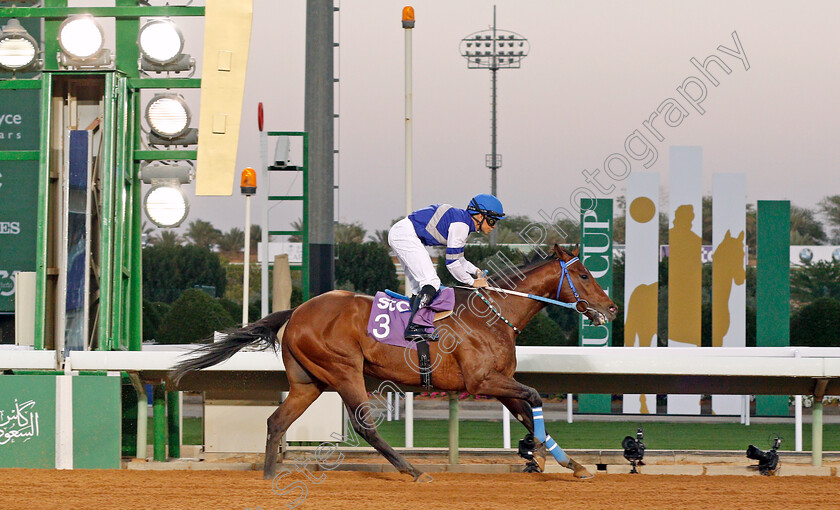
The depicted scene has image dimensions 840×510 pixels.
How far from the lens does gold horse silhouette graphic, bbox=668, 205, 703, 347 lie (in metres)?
12.7

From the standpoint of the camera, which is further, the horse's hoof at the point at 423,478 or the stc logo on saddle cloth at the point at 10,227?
the stc logo on saddle cloth at the point at 10,227

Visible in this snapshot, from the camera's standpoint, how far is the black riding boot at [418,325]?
5.56 meters

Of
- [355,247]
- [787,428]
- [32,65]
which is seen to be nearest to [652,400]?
[787,428]

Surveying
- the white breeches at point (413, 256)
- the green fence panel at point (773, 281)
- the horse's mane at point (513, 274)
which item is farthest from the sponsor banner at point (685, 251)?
the white breeches at point (413, 256)

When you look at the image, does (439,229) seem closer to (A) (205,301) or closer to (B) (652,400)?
(B) (652,400)

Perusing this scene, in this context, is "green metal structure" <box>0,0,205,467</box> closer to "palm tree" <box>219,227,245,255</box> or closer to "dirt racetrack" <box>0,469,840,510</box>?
"dirt racetrack" <box>0,469,840,510</box>

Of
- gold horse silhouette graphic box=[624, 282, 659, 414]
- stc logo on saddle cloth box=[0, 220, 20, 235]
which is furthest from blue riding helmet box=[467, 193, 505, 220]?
gold horse silhouette graphic box=[624, 282, 659, 414]

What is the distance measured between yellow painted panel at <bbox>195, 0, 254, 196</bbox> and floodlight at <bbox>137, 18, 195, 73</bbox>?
201mm

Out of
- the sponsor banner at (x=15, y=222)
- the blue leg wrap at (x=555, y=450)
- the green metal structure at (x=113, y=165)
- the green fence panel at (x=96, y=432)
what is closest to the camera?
the blue leg wrap at (x=555, y=450)

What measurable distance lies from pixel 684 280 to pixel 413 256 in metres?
7.94

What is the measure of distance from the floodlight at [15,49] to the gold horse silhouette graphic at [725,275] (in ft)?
30.1

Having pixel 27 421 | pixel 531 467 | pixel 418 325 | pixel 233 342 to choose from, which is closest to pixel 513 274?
pixel 418 325

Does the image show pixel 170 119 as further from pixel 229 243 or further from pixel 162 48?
pixel 229 243

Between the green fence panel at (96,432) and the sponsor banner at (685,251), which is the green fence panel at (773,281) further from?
the green fence panel at (96,432)
